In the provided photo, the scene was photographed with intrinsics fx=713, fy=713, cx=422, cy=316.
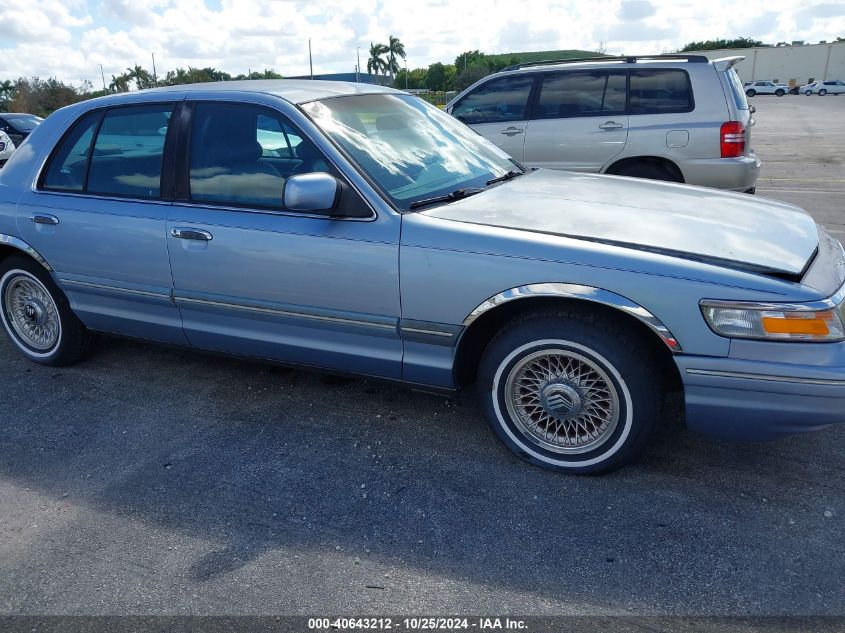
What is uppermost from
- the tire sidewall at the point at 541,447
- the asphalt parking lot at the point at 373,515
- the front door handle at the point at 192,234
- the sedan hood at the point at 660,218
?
the sedan hood at the point at 660,218

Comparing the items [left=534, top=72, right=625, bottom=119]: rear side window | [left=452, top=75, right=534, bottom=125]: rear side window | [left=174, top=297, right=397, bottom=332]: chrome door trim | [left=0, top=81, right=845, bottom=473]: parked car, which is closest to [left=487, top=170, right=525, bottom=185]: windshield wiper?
[left=0, top=81, right=845, bottom=473]: parked car

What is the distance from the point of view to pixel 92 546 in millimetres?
2832

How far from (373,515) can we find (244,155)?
76.6 inches

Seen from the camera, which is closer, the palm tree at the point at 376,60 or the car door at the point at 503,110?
the car door at the point at 503,110

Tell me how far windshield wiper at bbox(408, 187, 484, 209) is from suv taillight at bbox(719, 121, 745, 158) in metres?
4.25

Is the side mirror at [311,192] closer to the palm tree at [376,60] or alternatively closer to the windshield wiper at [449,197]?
the windshield wiper at [449,197]

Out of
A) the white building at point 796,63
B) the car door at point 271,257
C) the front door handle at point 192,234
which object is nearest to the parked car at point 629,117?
the car door at point 271,257

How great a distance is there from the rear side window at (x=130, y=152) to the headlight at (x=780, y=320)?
289 centimetres

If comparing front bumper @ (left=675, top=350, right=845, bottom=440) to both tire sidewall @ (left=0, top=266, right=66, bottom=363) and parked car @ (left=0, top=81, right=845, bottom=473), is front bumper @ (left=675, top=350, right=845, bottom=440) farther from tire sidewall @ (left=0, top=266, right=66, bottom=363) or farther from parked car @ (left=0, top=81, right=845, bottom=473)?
tire sidewall @ (left=0, top=266, right=66, bottom=363)

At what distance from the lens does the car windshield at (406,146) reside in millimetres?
3445

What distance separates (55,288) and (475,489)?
9.61 feet

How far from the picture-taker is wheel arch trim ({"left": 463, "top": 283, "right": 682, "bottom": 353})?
2.81 metres

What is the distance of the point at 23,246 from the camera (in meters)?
4.27

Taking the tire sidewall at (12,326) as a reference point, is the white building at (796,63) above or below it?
above
